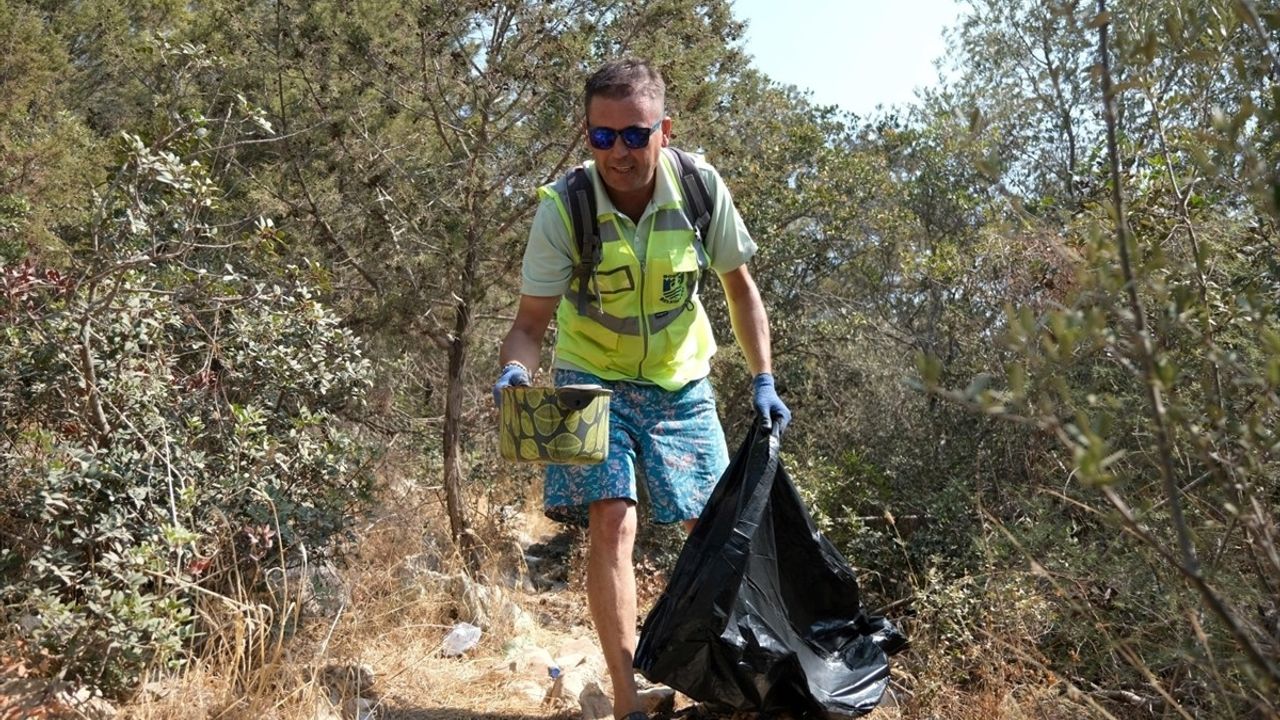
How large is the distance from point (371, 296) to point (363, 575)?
1.72 meters

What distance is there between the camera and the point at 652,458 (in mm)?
3557

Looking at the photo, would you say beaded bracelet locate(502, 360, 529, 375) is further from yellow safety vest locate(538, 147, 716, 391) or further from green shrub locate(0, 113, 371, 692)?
green shrub locate(0, 113, 371, 692)

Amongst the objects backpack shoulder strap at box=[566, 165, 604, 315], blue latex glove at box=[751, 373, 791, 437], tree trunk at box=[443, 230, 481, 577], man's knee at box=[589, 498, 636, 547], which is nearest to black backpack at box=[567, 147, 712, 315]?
backpack shoulder strap at box=[566, 165, 604, 315]

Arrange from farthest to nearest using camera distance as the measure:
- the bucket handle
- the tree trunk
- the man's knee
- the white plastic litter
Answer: the tree trunk < the white plastic litter < the man's knee < the bucket handle

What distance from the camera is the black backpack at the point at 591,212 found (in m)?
3.44

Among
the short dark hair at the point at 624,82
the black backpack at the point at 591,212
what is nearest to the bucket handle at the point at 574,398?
the black backpack at the point at 591,212

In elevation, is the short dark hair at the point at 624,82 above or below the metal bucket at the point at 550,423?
above

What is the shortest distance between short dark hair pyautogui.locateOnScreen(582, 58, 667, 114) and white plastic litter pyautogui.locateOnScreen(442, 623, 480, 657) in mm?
2004

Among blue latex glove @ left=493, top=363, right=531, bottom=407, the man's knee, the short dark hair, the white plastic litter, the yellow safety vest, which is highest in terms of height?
the short dark hair

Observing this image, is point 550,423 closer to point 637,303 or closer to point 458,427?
point 637,303

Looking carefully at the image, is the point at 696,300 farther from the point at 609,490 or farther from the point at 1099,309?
the point at 1099,309

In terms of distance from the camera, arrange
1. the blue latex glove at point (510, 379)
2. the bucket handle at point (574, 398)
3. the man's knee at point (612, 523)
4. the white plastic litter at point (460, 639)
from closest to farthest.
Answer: the bucket handle at point (574, 398), the blue latex glove at point (510, 379), the man's knee at point (612, 523), the white plastic litter at point (460, 639)

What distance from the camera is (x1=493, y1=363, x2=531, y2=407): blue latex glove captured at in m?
3.29

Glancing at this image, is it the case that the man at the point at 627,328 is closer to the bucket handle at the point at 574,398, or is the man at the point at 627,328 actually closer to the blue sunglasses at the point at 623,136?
the blue sunglasses at the point at 623,136
